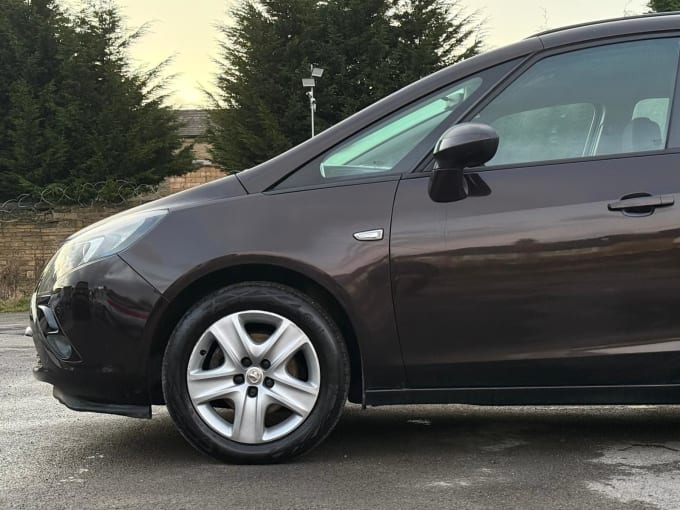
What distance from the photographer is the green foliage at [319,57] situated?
2336 centimetres

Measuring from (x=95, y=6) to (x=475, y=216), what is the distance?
21.9 m

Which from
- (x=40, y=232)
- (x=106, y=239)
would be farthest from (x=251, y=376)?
(x=40, y=232)

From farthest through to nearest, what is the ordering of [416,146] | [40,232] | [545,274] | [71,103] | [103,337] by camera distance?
1. [71,103]
2. [40,232]
3. [416,146]
4. [103,337]
5. [545,274]

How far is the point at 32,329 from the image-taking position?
11.4 ft

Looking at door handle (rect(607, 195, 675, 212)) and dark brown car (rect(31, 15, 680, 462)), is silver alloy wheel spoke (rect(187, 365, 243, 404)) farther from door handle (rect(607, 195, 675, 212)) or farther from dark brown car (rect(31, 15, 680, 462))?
door handle (rect(607, 195, 675, 212))

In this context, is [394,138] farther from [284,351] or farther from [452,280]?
[284,351]

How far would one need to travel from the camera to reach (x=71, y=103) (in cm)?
2234

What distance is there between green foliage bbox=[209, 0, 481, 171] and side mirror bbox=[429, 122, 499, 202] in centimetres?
2029

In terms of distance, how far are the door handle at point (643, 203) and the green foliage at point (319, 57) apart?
2042 centimetres

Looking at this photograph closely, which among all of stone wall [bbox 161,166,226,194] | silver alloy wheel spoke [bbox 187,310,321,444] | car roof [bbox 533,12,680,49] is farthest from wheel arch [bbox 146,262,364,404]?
stone wall [bbox 161,166,226,194]

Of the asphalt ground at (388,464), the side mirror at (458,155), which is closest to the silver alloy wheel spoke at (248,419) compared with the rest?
the asphalt ground at (388,464)

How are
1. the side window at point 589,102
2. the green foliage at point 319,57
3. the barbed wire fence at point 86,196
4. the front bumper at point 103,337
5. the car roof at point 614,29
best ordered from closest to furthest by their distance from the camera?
the front bumper at point 103,337 → the side window at point 589,102 → the car roof at point 614,29 → the barbed wire fence at point 86,196 → the green foliage at point 319,57

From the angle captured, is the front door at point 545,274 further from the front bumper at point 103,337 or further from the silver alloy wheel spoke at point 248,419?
the front bumper at point 103,337

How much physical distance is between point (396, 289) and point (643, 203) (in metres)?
0.98
